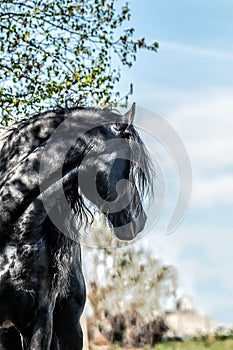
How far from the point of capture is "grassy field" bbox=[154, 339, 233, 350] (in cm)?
1127

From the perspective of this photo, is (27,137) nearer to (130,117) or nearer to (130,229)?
(130,117)

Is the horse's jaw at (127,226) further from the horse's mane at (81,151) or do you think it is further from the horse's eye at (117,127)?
the horse's eye at (117,127)

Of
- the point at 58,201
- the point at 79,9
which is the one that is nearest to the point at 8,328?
the point at 58,201

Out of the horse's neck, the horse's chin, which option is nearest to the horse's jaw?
the horse's chin

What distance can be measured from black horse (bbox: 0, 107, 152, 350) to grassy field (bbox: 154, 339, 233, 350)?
21.7 feet

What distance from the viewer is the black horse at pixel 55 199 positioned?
4875 millimetres

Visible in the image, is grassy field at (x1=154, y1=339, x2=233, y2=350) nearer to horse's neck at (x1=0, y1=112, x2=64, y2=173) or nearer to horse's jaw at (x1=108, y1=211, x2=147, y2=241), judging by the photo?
horse's jaw at (x1=108, y1=211, x2=147, y2=241)

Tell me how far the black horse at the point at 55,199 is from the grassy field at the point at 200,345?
6603 mm

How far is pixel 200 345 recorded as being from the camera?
11.5 m

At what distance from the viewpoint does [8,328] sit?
5.18 metres

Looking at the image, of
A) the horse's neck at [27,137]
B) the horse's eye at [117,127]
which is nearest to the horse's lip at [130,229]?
the horse's eye at [117,127]

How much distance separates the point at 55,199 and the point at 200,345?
7.12m

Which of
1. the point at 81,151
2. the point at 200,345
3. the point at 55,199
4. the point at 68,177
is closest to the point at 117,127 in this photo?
the point at 81,151

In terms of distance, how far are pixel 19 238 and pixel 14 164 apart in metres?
0.50
